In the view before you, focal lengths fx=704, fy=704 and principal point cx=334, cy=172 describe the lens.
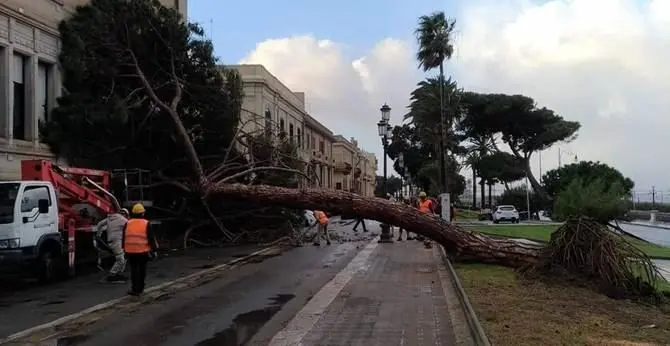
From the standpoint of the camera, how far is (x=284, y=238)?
83.9ft

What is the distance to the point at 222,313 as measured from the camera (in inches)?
433

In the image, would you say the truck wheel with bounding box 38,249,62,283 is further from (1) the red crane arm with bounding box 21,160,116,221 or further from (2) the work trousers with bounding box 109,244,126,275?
(2) the work trousers with bounding box 109,244,126,275

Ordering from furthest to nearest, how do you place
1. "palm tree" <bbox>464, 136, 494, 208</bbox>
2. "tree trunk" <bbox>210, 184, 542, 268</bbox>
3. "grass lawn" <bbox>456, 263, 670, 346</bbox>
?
"palm tree" <bbox>464, 136, 494, 208</bbox> < "tree trunk" <bbox>210, 184, 542, 268</bbox> < "grass lawn" <bbox>456, 263, 670, 346</bbox>

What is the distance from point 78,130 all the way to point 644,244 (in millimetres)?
19524

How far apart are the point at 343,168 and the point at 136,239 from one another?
71.0m

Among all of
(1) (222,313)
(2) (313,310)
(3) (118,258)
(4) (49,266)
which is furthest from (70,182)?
(2) (313,310)

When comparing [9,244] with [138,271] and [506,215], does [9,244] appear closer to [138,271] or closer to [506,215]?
[138,271]

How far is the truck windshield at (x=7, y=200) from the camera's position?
567 inches

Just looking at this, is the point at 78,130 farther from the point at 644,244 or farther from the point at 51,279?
the point at 644,244

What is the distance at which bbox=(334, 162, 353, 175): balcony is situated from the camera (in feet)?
267

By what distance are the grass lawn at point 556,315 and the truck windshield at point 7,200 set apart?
931cm

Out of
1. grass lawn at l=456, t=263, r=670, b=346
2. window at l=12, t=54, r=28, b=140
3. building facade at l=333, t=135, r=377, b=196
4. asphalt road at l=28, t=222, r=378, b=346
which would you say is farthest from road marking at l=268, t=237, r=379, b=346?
building facade at l=333, t=135, r=377, b=196

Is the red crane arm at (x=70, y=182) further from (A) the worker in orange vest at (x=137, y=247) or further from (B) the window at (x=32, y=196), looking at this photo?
(A) the worker in orange vest at (x=137, y=247)

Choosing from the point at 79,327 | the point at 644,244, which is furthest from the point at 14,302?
the point at 644,244
